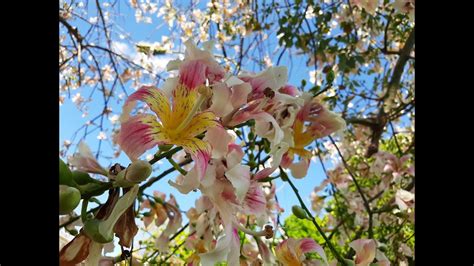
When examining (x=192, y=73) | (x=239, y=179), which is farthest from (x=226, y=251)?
(x=192, y=73)

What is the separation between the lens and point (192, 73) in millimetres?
527

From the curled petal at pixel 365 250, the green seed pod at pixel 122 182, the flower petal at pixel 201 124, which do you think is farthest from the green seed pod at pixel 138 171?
the curled petal at pixel 365 250

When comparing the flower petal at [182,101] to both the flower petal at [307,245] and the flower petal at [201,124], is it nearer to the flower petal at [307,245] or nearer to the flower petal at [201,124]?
the flower petal at [201,124]

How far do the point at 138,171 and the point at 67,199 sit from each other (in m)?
0.06

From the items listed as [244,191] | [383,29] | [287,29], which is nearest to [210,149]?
[244,191]

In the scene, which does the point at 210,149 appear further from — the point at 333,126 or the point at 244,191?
the point at 333,126

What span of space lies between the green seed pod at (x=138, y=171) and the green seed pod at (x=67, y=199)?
53 mm

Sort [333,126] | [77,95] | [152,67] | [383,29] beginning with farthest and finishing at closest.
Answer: [77,95] → [152,67] → [383,29] → [333,126]

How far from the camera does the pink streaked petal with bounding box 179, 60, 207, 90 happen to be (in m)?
0.52

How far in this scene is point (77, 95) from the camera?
10.2 feet

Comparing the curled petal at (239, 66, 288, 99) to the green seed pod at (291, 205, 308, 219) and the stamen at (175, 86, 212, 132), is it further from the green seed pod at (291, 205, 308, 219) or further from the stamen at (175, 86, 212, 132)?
the green seed pod at (291, 205, 308, 219)

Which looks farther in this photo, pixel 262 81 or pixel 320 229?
pixel 320 229

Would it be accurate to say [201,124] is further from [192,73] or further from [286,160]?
[286,160]
